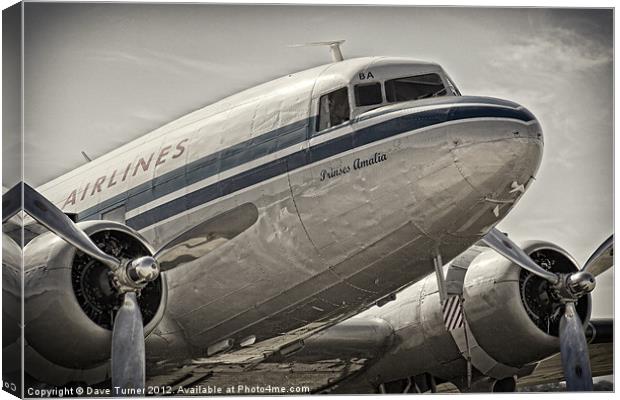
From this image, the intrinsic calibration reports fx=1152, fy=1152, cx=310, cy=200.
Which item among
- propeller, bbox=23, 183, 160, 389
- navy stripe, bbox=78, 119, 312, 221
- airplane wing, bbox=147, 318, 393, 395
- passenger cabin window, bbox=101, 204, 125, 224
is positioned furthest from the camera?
airplane wing, bbox=147, 318, 393, 395

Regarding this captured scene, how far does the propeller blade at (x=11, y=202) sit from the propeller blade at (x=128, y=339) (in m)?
1.52

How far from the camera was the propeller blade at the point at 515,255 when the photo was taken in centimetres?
1378

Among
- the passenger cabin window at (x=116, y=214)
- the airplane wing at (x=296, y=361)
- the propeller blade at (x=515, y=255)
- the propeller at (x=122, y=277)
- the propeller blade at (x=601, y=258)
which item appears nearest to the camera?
the propeller at (x=122, y=277)

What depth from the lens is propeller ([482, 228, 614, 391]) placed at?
13586 millimetres

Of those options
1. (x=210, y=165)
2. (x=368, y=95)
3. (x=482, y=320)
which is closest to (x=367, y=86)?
(x=368, y=95)

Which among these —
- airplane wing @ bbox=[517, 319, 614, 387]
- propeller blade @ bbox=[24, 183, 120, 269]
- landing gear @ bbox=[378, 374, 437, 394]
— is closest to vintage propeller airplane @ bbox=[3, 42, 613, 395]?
propeller blade @ bbox=[24, 183, 120, 269]

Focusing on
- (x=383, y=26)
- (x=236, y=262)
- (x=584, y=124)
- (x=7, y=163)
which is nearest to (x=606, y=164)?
(x=584, y=124)

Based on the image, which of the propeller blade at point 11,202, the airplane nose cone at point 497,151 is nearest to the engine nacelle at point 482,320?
the airplane nose cone at point 497,151

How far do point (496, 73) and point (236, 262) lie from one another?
4.26 metres

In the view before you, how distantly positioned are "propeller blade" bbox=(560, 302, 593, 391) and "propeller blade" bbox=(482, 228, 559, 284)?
1.84 feet

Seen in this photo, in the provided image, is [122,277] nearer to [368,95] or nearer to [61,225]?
[61,225]

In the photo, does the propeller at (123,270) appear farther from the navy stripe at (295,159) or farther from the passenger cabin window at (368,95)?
the passenger cabin window at (368,95)

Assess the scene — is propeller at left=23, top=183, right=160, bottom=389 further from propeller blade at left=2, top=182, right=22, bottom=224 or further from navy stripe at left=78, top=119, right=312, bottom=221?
navy stripe at left=78, top=119, right=312, bottom=221

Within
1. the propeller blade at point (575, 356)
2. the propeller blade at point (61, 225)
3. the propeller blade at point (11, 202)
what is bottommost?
the propeller blade at point (575, 356)
